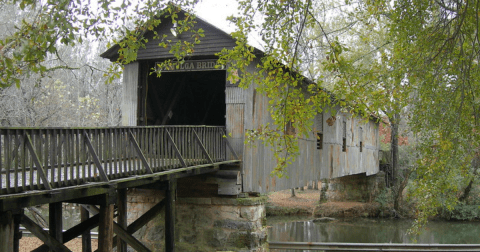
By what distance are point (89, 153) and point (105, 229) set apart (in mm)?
1412

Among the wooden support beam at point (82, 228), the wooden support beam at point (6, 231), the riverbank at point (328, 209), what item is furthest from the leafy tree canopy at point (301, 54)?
the riverbank at point (328, 209)

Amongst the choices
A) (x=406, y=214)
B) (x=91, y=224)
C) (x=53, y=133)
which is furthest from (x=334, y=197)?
(x=53, y=133)

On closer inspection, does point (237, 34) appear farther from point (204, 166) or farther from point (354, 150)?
point (354, 150)

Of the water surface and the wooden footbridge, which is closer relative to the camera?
the wooden footbridge

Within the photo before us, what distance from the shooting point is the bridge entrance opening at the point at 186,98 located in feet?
44.5

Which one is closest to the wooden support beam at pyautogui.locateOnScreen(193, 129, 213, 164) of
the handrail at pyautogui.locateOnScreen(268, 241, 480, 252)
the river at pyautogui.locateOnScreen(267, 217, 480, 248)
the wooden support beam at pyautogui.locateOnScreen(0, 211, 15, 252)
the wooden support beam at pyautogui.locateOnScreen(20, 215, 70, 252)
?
the wooden support beam at pyautogui.locateOnScreen(20, 215, 70, 252)

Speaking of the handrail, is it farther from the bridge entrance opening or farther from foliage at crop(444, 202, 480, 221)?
foliage at crop(444, 202, 480, 221)

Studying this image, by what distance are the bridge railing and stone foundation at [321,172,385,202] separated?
18108mm

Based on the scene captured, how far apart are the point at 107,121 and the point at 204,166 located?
20794 millimetres

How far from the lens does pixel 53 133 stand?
20.0 feet

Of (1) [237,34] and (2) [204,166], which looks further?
(2) [204,166]

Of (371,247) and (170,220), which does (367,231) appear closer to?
(371,247)

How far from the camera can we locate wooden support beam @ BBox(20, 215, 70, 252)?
22.3 feet

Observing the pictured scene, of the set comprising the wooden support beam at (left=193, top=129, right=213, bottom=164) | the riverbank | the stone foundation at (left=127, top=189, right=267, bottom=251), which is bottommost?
the riverbank
